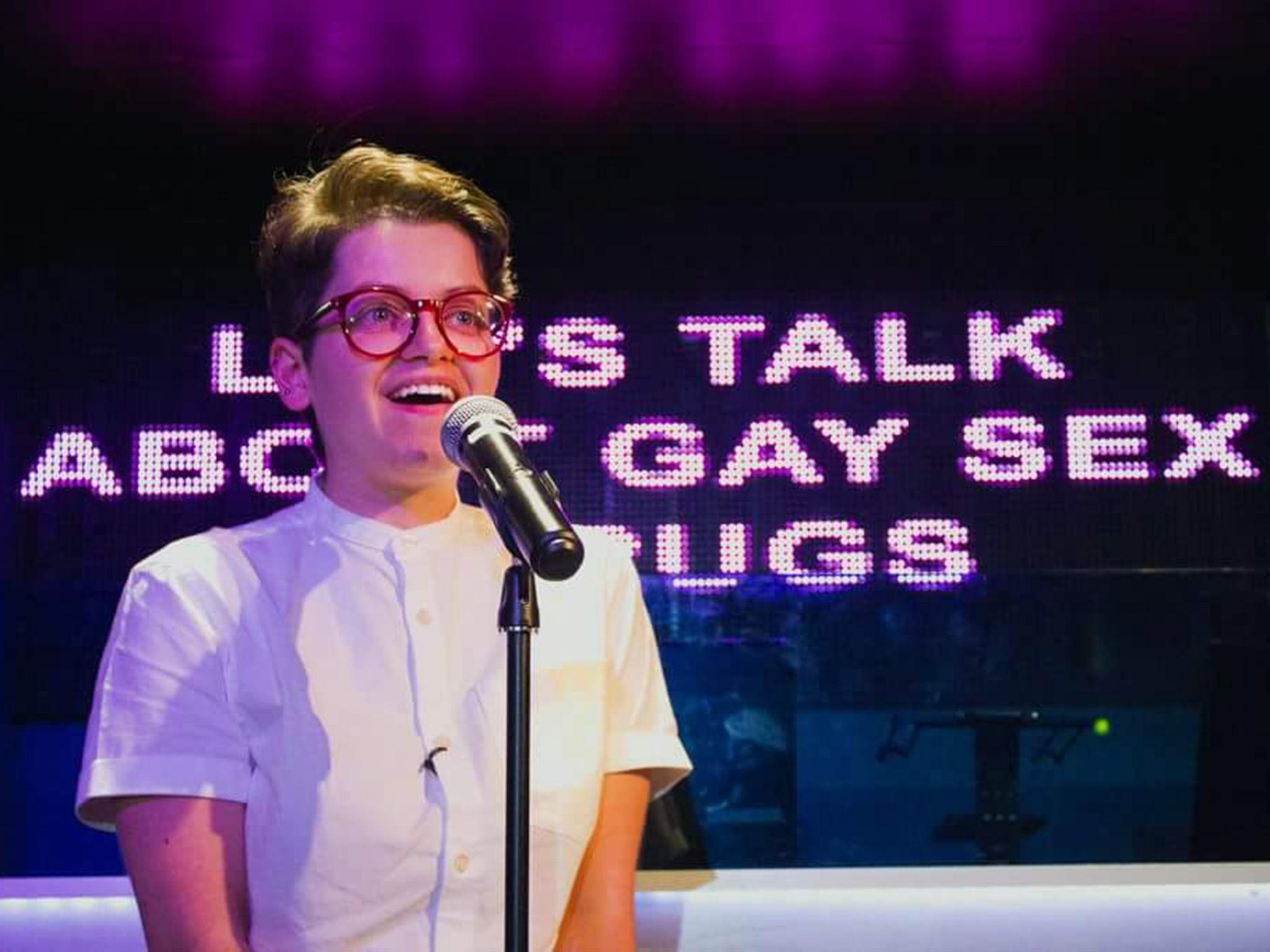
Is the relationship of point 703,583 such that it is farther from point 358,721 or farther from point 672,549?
point 358,721

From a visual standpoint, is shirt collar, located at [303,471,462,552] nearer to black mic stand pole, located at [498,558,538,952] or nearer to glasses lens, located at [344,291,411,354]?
glasses lens, located at [344,291,411,354]

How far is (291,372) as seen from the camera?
1.32 m

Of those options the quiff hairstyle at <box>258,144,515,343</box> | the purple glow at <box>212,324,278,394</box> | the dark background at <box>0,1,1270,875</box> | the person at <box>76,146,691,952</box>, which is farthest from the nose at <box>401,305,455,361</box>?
the purple glow at <box>212,324,278,394</box>

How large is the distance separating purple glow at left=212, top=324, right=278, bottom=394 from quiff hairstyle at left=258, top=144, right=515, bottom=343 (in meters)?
1.57

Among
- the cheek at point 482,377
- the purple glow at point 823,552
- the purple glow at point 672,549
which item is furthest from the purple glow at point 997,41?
the cheek at point 482,377

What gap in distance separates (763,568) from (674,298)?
0.57 meters

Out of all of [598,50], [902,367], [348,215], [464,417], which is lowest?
[464,417]

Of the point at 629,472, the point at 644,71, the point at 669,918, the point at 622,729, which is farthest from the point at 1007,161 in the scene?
the point at 622,729

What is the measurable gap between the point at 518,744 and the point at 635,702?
49cm

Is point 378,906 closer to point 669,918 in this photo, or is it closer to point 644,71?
point 669,918

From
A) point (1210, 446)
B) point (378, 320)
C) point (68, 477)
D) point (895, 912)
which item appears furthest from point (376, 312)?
point (1210, 446)

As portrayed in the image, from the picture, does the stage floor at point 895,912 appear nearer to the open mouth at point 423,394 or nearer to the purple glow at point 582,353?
the purple glow at point 582,353

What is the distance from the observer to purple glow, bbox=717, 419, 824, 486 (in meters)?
2.90

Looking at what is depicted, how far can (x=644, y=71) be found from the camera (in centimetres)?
271
